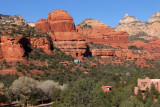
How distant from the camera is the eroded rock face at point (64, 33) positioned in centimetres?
9688

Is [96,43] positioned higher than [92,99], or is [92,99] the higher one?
[96,43]

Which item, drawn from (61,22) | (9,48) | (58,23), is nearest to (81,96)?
(9,48)

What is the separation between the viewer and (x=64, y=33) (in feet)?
324

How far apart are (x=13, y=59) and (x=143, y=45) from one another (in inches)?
3704

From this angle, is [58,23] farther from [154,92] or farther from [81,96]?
[81,96]

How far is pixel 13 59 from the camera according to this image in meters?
69.6

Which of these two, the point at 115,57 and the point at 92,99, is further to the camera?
the point at 115,57

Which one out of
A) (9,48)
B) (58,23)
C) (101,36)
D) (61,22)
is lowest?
(9,48)

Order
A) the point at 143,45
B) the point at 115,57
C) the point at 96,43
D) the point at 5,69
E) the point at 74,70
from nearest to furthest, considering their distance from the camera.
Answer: the point at 5,69, the point at 74,70, the point at 115,57, the point at 96,43, the point at 143,45

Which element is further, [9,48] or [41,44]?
[41,44]

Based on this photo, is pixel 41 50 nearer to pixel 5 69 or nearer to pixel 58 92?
pixel 5 69

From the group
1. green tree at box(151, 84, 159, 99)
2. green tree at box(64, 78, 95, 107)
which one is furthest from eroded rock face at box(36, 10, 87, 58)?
green tree at box(64, 78, 95, 107)

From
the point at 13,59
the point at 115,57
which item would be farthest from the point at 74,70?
the point at 115,57

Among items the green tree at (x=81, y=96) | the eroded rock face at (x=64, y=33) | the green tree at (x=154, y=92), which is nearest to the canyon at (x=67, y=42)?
the eroded rock face at (x=64, y=33)
